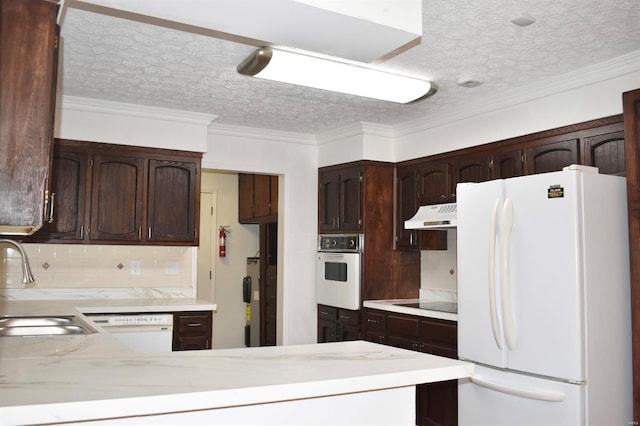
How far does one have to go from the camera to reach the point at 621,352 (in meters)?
3.03

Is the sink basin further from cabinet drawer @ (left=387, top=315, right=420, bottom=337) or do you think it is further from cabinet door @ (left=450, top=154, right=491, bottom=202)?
cabinet door @ (left=450, top=154, right=491, bottom=202)

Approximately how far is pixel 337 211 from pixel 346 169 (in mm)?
399

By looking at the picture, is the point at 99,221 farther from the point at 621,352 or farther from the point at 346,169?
the point at 621,352

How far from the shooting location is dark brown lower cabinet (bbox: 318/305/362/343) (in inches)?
197

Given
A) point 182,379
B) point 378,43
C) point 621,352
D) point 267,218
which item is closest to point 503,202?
point 621,352

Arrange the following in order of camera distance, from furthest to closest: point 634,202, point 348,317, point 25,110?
point 348,317 < point 634,202 < point 25,110

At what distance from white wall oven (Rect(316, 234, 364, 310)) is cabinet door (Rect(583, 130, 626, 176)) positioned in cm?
202

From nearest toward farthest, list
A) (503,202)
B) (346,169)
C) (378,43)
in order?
(378,43)
(503,202)
(346,169)

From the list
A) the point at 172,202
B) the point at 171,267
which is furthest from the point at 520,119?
the point at 171,267

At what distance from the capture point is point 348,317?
16.7 ft

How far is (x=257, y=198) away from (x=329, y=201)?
1.36 m

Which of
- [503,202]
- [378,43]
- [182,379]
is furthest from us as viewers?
[503,202]

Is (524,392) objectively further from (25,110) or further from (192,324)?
(25,110)

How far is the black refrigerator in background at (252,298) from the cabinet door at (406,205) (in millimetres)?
2420
